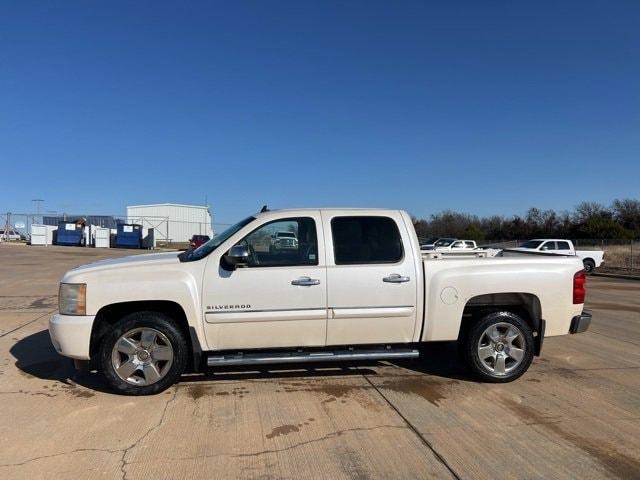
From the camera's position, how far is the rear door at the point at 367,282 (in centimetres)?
521

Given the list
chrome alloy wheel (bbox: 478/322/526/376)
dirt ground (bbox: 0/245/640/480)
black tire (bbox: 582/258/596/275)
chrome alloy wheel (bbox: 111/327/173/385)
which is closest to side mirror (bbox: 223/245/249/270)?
chrome alloy wheel (bbox: 111/327/173/385)

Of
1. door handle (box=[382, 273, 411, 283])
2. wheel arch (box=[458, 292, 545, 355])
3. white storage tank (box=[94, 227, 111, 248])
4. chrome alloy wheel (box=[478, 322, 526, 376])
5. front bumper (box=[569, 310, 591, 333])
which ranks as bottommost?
chrome alloy wheel (box=[478, 322, 526, 376])

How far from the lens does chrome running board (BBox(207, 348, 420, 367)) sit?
511cm

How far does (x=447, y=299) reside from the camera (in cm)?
540

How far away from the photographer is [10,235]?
→ 4775cm

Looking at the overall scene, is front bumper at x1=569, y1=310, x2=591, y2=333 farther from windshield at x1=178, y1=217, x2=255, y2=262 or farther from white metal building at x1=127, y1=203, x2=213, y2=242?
white metal building at x1=127, y1=203, x2=213, y2=242

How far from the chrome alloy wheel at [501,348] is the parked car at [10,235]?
50.8 meters

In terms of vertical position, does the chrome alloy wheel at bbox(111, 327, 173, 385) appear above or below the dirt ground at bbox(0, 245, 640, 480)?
above

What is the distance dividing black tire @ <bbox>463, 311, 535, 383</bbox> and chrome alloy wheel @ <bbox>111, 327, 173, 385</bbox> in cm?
313

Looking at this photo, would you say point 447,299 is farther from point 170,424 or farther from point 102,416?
point 102,416

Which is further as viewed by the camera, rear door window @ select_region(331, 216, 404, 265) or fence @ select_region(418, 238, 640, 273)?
fence @ select_region(418, 238, 640, 273)

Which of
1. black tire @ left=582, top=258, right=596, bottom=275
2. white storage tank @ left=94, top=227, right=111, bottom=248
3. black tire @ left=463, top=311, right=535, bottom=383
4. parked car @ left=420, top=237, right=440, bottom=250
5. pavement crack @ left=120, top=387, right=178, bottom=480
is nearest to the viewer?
pavement crack @ left=120, top=387, right=178, bottom=480

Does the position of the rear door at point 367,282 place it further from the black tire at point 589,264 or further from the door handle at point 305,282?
the black tire at point 589,264

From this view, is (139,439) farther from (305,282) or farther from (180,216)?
(180,216)
